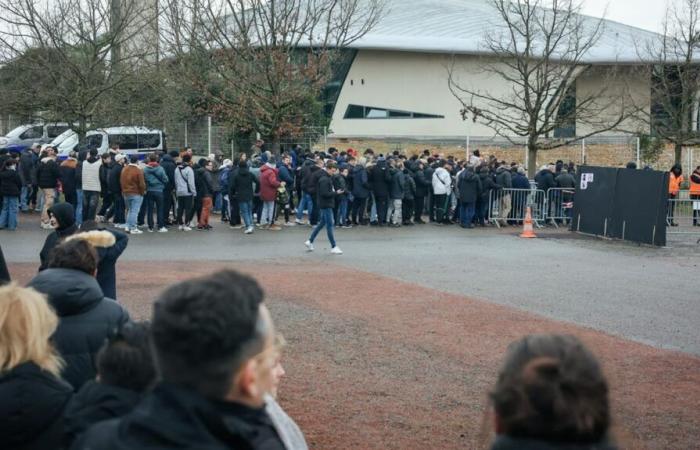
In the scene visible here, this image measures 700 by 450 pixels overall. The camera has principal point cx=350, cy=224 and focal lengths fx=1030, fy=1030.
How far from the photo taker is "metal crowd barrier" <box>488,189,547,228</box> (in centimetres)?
2738

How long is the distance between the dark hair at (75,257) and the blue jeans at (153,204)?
17.8 metres

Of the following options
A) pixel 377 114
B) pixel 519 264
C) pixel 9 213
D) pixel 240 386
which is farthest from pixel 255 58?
pixel 240 386

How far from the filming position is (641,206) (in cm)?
2292

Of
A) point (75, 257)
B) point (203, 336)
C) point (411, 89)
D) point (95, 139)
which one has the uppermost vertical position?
point (411, 89)

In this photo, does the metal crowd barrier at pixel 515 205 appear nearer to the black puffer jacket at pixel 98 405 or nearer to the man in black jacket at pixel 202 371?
the black puffer jacket at pixel 98 405

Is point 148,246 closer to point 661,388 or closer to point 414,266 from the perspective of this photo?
point 414,266

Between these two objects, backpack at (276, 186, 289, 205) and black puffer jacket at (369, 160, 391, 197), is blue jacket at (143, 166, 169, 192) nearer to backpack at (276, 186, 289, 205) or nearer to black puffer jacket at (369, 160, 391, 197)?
backpack at (276, 186, 289, 205)

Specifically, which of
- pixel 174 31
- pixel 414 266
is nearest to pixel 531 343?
pixel 414 266

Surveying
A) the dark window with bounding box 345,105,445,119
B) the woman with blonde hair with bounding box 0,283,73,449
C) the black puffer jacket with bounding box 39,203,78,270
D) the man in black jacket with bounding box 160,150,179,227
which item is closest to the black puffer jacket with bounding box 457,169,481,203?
the man in black jacket with bounding box 160,150,179,227

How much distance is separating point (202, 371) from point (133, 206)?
20.6m

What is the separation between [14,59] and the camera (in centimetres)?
3097

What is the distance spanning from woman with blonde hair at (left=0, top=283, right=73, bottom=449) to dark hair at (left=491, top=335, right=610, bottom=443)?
Result: 7.10 ft

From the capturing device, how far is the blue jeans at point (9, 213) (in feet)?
75.8

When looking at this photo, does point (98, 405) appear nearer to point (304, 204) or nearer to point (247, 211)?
point (247, 211)
